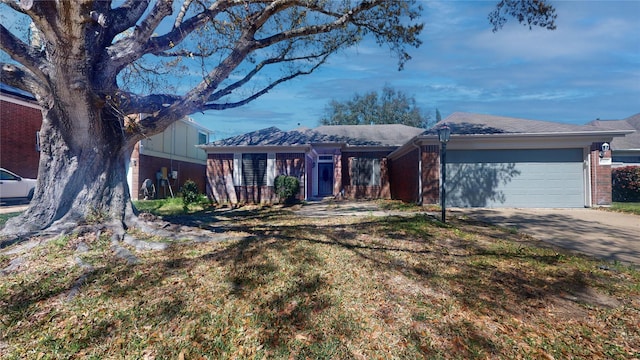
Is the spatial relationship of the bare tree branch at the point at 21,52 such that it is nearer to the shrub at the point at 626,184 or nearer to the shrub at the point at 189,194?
the shrub at the point at 189,194

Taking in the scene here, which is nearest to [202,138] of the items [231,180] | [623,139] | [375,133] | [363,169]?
[231,180]

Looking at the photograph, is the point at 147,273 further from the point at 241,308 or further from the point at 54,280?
the point at 241,308

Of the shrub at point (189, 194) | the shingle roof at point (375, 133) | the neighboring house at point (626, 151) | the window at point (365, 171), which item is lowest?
the shrub at point (189, 194)

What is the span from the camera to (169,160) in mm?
17688

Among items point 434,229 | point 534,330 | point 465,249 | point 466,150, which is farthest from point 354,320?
point 466,150

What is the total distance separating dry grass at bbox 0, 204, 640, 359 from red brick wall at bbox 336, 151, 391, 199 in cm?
1170

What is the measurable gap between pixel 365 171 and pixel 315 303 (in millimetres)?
13851

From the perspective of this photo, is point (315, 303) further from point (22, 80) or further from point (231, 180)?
point (231, 180)

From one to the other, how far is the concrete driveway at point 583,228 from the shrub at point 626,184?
6.37m

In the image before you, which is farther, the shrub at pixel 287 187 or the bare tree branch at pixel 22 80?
the shrub at pixel 287 187

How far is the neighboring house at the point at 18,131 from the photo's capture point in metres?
12.9

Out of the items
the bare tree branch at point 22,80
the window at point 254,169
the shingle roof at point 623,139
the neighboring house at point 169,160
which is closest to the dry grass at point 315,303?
the bare tree branch at point 22,80

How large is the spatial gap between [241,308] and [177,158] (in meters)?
17.2

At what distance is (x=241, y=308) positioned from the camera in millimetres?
3219
